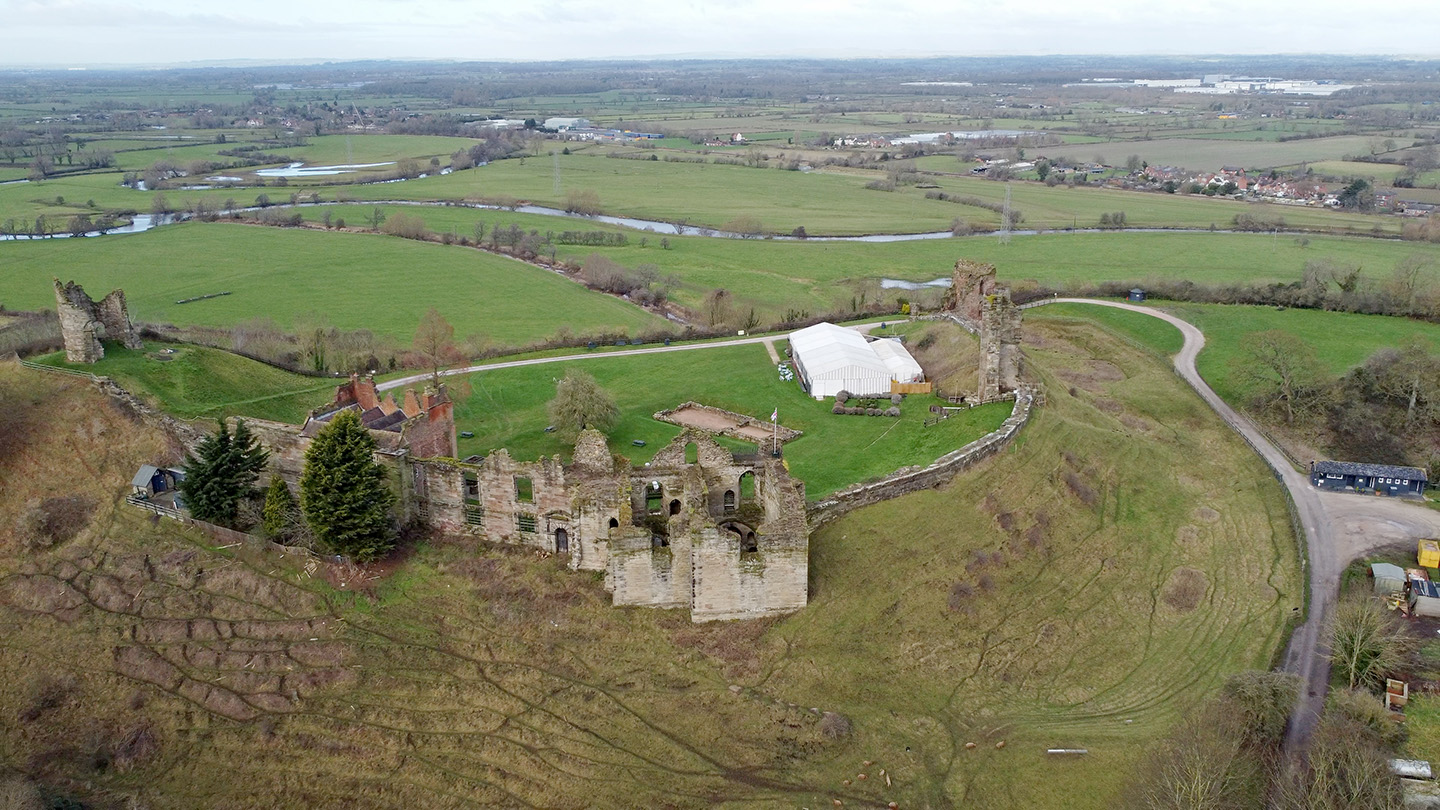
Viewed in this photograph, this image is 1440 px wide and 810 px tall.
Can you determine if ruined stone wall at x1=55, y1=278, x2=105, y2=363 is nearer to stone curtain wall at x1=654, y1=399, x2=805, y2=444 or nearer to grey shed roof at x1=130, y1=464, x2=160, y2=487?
grey shed roof at x1=130, y1=464, x2=160, y2=487

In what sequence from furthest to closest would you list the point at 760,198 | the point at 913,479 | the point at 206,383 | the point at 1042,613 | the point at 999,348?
the point at 760,198 → the point at 999,348 → the point at 206,383 → the point at 913,479 → the point at 1042,613

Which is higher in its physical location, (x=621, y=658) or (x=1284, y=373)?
(x=1284, y=373)

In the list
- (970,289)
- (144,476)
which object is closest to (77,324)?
(144,476)

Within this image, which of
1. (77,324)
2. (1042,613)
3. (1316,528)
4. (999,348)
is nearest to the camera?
(1042,613)

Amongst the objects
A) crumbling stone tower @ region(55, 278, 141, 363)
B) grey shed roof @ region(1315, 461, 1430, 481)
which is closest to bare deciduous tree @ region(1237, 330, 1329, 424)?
grey shed roof @ region(1315, 461, 1430, 481)

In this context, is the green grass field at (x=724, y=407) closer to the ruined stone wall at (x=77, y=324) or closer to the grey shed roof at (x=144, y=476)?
the grey shed roof at (x=144, y=476)

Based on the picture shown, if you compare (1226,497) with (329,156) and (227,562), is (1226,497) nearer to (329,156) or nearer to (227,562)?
(227,562)

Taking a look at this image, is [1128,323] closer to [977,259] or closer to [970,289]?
[970,289]
